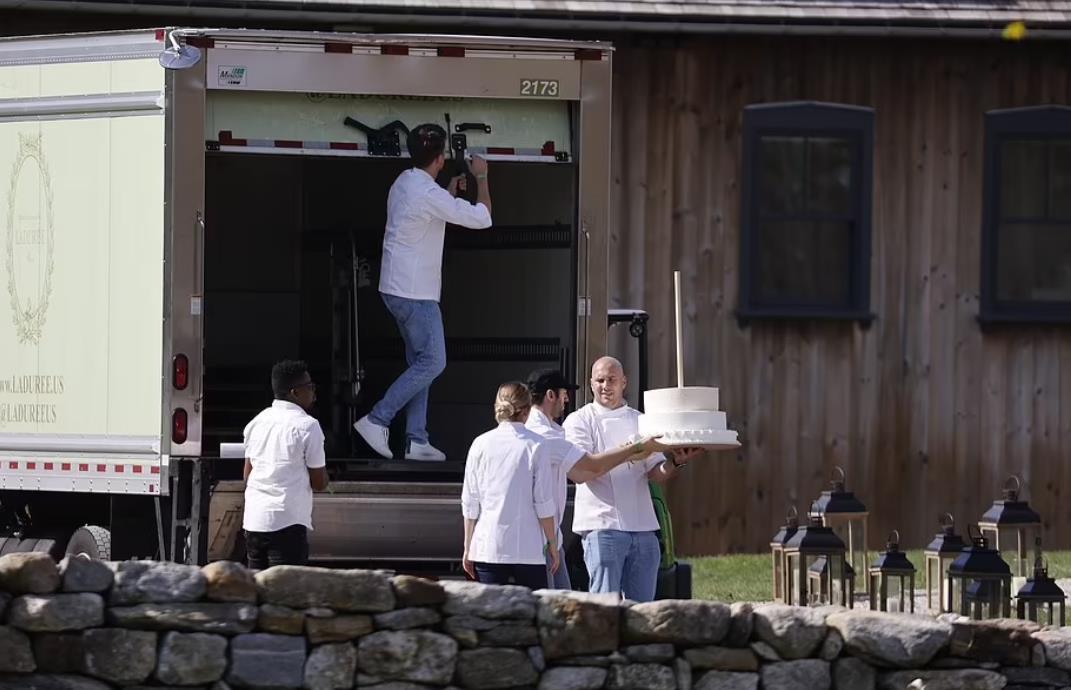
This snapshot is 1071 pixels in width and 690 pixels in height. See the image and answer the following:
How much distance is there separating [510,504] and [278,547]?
1152 mm

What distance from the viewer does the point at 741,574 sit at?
1368cm

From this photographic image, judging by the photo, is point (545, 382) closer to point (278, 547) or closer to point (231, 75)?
point (278, 547)

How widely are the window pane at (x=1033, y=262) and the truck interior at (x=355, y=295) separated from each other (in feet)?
17.2

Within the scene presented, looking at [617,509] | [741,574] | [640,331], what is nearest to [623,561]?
[617,509]

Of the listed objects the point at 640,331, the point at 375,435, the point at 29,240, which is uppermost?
the point at 29,240

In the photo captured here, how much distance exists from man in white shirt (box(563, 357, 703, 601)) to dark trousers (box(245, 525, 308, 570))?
1.20 metres

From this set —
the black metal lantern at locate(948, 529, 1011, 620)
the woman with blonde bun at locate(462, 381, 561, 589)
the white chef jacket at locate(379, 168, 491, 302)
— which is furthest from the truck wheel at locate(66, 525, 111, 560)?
the black metal lantern at locate(948, 529, 1011, 620)

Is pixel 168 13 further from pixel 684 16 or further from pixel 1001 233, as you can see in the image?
pixel 1001 233

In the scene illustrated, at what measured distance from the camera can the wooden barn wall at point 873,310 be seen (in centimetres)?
1514

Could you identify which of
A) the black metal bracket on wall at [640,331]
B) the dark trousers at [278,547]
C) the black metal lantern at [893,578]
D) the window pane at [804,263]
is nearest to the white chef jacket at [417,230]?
the black metal bracket on wall at [640,331]

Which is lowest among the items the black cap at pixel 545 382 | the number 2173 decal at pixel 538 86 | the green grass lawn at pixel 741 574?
the green grass lawn at pixel 741 574

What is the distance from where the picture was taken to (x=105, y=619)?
25.4 ft

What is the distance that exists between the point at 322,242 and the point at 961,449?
17.4ft

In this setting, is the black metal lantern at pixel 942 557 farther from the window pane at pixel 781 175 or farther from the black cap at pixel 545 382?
the window pane at pixel 781 175
